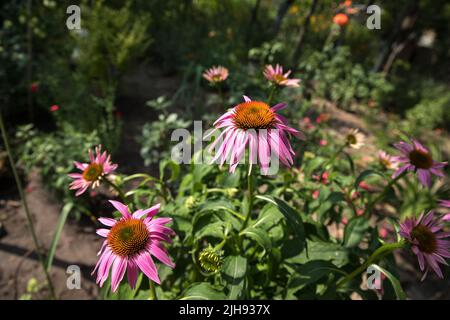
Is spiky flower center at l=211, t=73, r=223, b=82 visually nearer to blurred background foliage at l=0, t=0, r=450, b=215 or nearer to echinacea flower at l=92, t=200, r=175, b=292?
blurred background foliage at l=0, t=0, r=450, b=215

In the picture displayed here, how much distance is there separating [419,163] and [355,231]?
0.43 m

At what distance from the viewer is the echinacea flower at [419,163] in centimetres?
122

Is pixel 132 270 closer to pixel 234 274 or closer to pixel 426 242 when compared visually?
pixel 234 274

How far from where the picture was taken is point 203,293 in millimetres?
1024

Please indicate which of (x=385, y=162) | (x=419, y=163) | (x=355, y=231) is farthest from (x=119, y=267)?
(x=385, y=162)

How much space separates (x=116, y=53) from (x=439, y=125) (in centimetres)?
552

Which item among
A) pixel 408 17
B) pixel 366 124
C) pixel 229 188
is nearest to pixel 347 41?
pixel 408 17

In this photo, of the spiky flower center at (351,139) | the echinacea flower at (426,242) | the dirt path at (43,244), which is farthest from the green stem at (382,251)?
the dirt path at (43,244)

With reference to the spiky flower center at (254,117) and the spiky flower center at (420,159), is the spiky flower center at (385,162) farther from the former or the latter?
the spiky flower center at (254,117)

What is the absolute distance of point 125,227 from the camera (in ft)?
2.73

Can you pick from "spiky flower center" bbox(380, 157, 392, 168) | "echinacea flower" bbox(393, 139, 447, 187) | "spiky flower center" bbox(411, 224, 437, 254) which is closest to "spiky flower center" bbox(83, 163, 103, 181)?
"spiky flower center" bbox(411, 224, 437, 254)

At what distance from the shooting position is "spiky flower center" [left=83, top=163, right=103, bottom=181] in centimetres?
117

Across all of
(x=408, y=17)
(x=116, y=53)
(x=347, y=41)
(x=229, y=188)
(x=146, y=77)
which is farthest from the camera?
(x=347, y=41)
